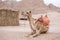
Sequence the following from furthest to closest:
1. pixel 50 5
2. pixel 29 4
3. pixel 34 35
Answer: pixel 29 4, pixel 50 5, pixel 34 35

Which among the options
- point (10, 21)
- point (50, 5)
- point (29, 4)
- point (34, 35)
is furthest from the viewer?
point (29, 4)

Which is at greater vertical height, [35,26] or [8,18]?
[8,18]

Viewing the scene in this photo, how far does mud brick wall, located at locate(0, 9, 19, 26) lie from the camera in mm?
6895

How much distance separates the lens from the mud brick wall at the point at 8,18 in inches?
271

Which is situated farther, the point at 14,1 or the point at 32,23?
the point at 14,1

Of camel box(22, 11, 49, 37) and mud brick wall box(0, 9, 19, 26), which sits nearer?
camel box(22, 11, 49, 37)

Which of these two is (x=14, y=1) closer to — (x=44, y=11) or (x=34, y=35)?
(x=44, y=11)

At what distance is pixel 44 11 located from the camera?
9883mm

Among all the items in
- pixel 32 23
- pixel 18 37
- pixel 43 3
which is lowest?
pixel 18 37

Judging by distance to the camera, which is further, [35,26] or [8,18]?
[8,18]

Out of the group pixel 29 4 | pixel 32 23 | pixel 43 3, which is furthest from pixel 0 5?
pixel 32 23

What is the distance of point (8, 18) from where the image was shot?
6.96m

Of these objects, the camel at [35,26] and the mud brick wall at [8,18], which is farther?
the mud brick wall at [8,18]

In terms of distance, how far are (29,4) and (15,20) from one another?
3.75 m
